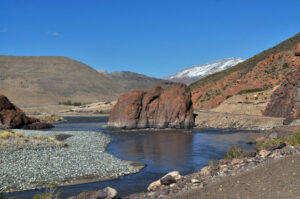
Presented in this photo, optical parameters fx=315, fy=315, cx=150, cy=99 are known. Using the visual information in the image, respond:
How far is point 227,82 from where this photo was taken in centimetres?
8450

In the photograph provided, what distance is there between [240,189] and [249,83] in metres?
67.7

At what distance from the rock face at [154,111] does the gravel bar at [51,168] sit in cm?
2491

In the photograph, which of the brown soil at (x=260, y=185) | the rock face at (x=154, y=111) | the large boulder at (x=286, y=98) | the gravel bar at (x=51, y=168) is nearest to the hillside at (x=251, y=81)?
the large boulder at (x=286, y=98)

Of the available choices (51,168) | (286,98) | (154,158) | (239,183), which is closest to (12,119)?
(154,158)

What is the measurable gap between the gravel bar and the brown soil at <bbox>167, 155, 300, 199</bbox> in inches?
317

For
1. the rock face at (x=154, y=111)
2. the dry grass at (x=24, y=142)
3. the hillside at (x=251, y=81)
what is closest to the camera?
the dry grass at (x=24, y=142)

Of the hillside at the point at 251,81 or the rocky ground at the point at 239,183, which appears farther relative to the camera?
the hillside at the point at 251,81

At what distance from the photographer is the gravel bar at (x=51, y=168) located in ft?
52.6

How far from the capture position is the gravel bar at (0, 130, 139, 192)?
52.6ft

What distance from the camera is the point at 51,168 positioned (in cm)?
1845

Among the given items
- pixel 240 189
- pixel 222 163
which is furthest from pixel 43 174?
pixel 240 189

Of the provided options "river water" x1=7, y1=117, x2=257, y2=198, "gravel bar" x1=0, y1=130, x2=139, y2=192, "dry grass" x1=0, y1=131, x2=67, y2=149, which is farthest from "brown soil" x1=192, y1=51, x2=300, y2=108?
"gravel bar" x1=0, y1=130, x2=139, y2=192

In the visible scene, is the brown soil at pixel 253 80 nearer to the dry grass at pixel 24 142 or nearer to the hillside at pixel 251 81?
the hillside at pixel 251 81

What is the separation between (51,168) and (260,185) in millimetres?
12310
